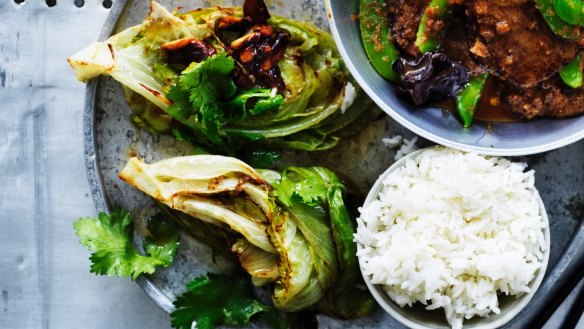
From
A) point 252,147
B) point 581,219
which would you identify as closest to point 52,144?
point 252,147

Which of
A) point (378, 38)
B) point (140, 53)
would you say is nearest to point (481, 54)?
point (378, 38)

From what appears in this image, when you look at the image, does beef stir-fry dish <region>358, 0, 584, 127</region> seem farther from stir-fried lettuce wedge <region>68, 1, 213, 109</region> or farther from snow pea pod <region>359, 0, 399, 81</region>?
stir-fried lettuce wedge <region>68, 1, 213, 109</region>

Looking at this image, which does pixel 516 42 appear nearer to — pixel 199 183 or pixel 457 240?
pixel 457 240

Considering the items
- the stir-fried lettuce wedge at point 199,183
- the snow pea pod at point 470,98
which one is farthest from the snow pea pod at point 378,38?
the stir-fried lettuce wedge at point 199,183

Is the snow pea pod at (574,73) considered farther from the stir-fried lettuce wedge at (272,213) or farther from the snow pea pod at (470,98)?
the stir-fried lettuce wedge at (272,213)

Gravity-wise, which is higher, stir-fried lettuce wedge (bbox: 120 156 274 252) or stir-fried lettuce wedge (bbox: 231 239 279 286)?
stir-fried lettuce wedge (bbox: 120 156 274 252)

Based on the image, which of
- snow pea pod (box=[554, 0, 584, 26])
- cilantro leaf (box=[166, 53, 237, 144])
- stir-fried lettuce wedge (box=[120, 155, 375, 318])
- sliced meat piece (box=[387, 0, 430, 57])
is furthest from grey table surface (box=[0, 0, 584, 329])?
snow pea pod (box=[554, 0, 584, 26])
